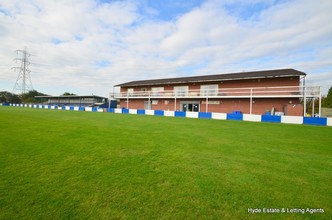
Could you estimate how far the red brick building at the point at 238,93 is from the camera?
21.6 m

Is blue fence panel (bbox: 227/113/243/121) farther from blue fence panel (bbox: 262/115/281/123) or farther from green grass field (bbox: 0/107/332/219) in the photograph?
green grass field (bbox: 0/107/332/219)

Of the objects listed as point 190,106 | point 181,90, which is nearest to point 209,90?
point 190,106

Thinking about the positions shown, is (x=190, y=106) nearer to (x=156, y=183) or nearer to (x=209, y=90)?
(x=209, y=90)

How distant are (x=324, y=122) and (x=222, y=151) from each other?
1556cm

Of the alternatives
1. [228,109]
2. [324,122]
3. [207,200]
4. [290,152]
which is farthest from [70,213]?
[228,109]

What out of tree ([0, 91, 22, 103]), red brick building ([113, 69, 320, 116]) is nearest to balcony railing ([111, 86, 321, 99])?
red brick building ([113, 69, 320, 116])

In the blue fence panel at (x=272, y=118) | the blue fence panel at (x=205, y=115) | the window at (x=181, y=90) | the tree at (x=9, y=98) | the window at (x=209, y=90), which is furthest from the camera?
the tree at (x=9, y=98)

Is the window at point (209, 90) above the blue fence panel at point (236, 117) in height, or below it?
above

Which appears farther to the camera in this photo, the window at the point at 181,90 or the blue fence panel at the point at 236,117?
the window at the point at 181,90

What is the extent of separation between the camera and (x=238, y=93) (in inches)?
1013

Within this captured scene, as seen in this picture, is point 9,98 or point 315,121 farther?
point 9,98

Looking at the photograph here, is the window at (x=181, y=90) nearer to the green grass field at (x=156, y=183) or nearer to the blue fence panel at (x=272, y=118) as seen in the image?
the blue fence panel at (x=272, y=118)

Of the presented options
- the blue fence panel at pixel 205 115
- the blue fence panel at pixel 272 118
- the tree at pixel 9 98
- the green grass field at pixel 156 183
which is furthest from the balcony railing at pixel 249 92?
the tree at pixel 9 98

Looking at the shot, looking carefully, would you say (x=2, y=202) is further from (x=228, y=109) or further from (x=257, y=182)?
(x=228, y=109)
